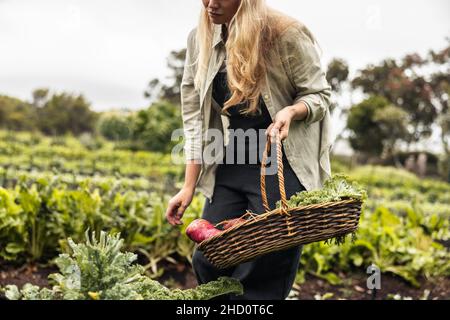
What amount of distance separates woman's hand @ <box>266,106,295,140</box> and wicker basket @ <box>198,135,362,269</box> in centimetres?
3

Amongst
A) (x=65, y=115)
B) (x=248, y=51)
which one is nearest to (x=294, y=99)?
(x=248, y=51)

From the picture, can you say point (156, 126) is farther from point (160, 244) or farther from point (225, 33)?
point (225, 33)

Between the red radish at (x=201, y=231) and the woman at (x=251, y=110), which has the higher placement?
the woman at (x=251, y=110)

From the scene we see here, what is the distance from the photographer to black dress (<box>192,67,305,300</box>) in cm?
221

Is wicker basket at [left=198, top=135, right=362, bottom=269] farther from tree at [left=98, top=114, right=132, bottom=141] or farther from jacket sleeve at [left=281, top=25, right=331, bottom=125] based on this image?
tree at [left=98, top=114, right=132, bottom=141]

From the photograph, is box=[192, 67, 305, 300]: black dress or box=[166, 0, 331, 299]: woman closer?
box=[166, 0, 331, 299]: woman

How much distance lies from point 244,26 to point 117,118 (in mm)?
20277

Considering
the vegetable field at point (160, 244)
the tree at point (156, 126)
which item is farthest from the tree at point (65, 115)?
the vegetable field at point (160, 244)

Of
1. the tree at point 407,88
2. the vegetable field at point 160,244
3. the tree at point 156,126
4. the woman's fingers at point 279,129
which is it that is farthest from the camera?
the tree at point 407,88

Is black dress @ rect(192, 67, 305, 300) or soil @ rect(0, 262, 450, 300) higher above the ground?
black dress @ rect(192, 67, 305, 300)

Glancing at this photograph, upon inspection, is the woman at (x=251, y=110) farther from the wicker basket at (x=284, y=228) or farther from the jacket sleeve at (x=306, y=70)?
the wicker basket at (x=284, y=228)

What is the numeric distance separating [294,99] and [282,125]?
1.06ft

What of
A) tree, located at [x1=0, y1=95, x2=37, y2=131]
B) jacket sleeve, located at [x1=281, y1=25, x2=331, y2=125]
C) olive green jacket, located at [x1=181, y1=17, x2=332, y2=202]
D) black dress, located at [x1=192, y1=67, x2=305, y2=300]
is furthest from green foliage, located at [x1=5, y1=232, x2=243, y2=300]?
tree, located at [x1=0, y1=95, x2=37, y2=131]

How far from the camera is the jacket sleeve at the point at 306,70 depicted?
2.13 meters
